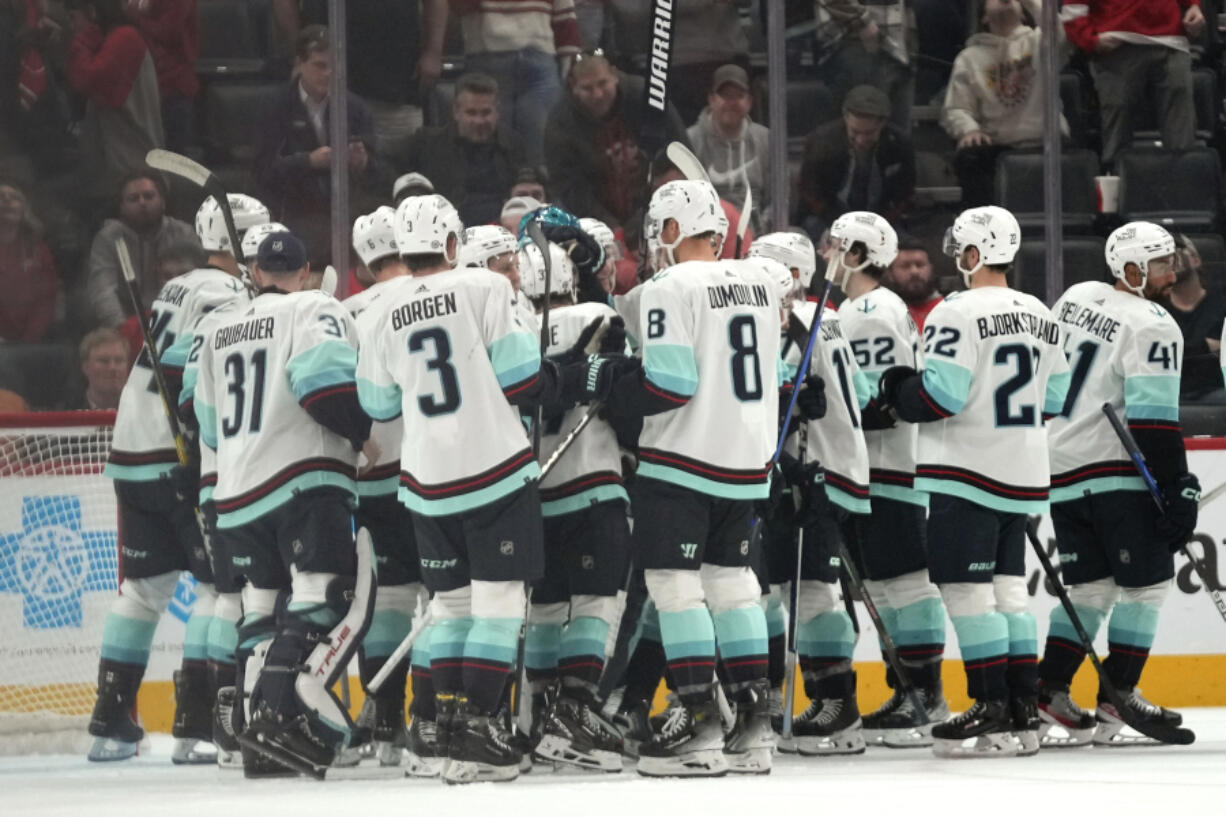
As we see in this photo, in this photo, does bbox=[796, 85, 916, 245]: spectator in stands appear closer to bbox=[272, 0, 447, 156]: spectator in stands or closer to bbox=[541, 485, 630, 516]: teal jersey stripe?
bbox=[272, 0, 447, 156]: spectator in stands

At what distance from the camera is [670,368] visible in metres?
5.06

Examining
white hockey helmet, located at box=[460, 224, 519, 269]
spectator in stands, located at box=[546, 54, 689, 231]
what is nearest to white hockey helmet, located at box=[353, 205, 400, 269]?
white hockey helmet, located at box=[460, 224, 519, 269]

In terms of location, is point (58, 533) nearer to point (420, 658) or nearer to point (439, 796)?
point (420, 658)

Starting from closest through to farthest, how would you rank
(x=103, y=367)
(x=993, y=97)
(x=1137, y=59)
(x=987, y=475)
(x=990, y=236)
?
(x=987, y=475), (x=990, y=236), (x=103, y=367), (x=993, y=97), (x=1137, y=59)

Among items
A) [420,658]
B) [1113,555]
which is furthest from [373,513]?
[1113,555]

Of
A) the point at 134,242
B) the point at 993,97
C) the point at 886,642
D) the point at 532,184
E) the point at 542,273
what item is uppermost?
the point at 993,97

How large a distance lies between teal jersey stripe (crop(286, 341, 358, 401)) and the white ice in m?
1.00

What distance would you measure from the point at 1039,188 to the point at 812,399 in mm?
2288

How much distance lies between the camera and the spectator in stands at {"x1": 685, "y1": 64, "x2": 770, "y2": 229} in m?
7.61

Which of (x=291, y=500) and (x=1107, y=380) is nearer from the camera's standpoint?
(x=291, y=500)

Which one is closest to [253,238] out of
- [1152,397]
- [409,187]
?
[409,187]

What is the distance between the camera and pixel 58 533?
655 centimetres

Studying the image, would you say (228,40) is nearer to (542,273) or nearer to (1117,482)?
(542,273)

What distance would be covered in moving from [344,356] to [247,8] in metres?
3.26
